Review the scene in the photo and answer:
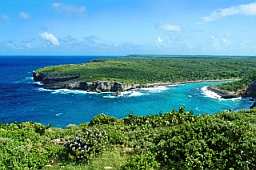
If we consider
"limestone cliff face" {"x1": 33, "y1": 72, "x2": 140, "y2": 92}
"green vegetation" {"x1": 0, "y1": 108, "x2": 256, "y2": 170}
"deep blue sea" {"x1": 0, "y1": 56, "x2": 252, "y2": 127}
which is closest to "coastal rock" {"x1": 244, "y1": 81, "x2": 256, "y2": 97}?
"deep blue sea" {"x1": 0, "y1": 56, "x2": 252, "y2": 127}

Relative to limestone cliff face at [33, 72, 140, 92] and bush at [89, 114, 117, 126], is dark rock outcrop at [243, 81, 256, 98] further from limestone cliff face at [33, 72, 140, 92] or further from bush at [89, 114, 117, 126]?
bush at [89, 114, 117, 126]

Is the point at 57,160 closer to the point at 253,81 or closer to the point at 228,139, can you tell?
the point at 228,139

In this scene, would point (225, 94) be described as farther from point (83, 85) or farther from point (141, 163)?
point (141, 163)

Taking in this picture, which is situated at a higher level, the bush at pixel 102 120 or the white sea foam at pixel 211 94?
the bush at pixel 102 120

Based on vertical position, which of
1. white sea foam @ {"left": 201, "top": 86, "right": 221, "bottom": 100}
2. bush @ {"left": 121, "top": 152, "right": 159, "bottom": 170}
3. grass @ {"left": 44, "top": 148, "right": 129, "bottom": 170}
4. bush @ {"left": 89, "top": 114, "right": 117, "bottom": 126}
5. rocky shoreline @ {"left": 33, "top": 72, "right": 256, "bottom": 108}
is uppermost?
bush @ {"left": 121, "top": 152, "right": 159, "bottom": 170}

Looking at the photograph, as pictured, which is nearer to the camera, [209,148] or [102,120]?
[209,148]

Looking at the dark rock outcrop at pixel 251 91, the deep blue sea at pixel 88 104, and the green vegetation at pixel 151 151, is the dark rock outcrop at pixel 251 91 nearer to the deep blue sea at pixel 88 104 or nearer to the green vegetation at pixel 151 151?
the deep blue sea at pixel 88 104

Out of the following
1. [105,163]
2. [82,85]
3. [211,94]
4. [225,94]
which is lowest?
[211,94]

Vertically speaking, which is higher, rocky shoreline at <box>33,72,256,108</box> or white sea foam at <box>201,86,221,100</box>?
rocky shoreline at <box>33,72,256,108</box>

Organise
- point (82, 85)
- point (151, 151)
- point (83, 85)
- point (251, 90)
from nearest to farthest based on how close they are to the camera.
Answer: point (151, 151)
point (251, 90)
point (83, 85)
point (82, 85)

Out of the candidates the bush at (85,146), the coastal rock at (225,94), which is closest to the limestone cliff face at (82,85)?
the coastal rock at (225,94)

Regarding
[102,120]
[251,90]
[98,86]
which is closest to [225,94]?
[251,90]

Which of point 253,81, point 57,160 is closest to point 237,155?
point 57,160
